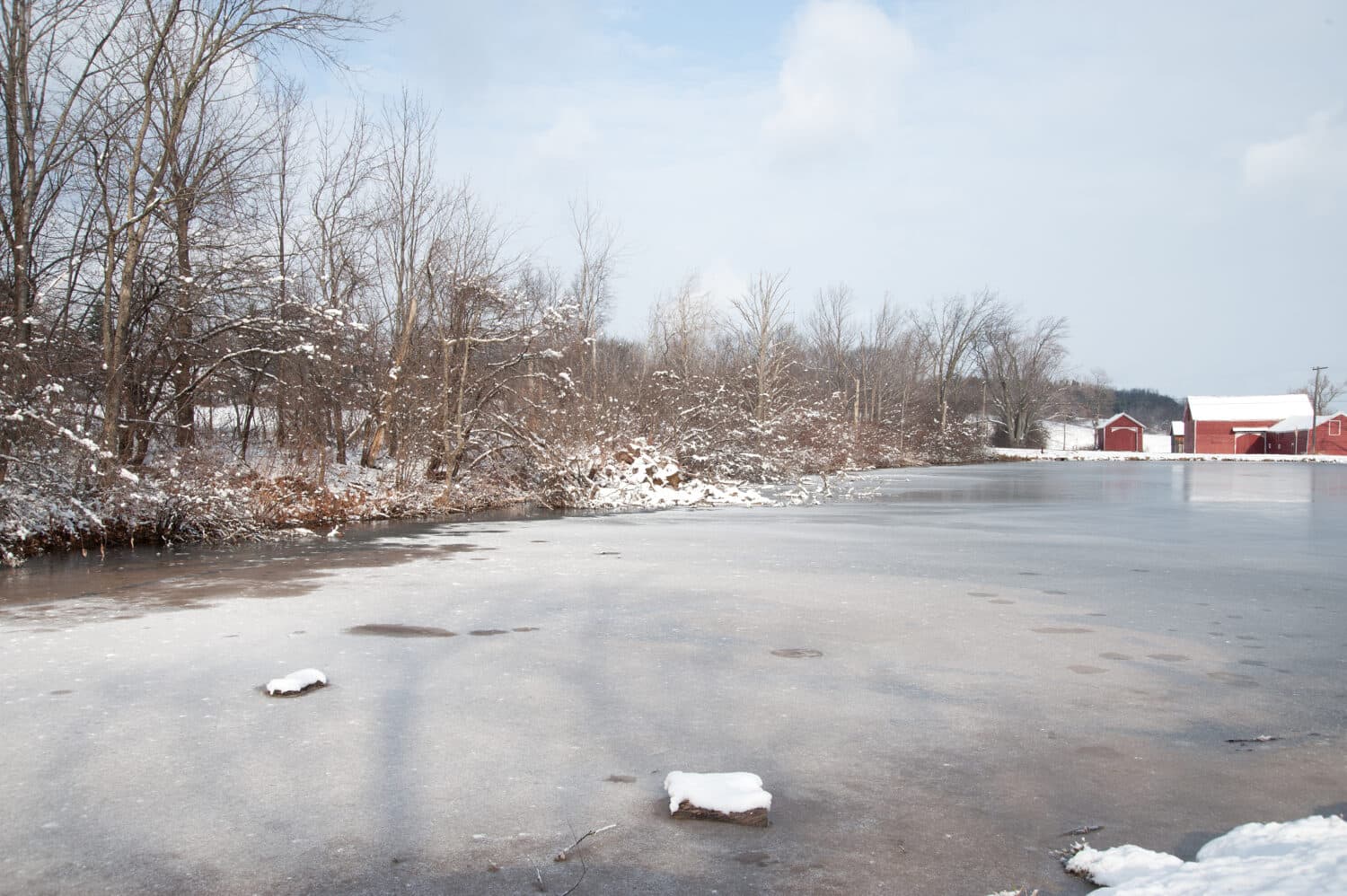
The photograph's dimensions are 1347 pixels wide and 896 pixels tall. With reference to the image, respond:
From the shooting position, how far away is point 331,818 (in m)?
3.74

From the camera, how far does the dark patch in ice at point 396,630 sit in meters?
7.16

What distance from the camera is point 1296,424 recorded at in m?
77.4

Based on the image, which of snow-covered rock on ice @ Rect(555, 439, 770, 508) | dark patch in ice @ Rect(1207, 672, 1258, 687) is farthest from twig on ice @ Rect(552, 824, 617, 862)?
snow-covered rock on ice @ Rect(555, 439, 770, 508)

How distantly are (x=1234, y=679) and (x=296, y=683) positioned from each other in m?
5.58

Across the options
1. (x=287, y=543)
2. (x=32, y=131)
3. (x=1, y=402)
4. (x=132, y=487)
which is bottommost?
(x=287, y=543)

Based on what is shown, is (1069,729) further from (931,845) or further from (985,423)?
(985,423)

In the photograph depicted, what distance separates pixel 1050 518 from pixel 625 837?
15.5 meters

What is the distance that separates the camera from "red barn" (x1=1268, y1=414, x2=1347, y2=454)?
243 ft

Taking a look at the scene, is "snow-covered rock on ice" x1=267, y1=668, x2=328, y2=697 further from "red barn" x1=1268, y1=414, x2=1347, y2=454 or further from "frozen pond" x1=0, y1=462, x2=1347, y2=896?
"red barn" x1=1268, y1=414, x2=1347, y2=454

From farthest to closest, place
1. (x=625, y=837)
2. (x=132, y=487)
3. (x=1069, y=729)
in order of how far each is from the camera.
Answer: (x=132, y=487) → (x=1069, y=729) → (x=625, y=837)

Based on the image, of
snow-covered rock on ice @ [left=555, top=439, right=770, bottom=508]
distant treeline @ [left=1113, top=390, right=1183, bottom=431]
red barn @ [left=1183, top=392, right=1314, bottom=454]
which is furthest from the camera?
distant treeline @ [left=1113, top=390, right=1183, bottom=431]

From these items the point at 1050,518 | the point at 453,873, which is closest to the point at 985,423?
the point at 1050,518

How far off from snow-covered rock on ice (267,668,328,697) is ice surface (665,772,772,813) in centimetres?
255

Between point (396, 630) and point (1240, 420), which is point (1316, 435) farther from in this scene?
point (396, 630)
